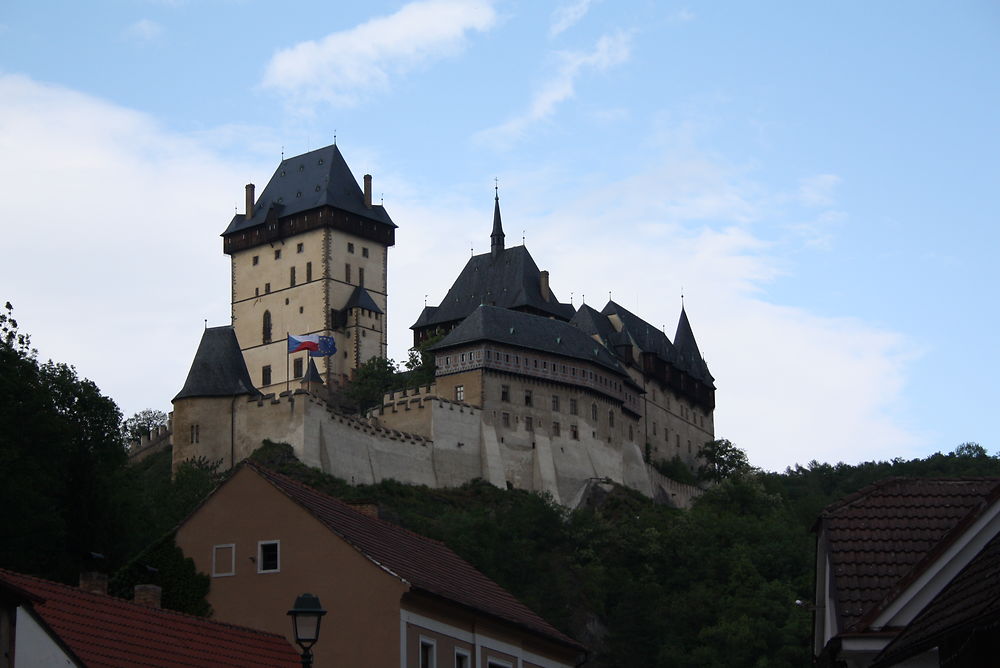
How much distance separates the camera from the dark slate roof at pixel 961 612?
1107 cm

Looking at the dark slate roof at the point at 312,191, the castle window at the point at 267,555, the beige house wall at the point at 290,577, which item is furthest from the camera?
the dark slate roof at the point at 312,191

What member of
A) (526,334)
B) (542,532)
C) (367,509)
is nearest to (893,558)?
(367,509)

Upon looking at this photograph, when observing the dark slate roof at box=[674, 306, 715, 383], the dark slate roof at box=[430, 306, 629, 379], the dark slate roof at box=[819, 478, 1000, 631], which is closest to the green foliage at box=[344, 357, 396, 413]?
the dark slate roof at box=[430, 306, 629, 379]

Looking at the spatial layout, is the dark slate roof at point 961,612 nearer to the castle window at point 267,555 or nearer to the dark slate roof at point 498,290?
the castle window at point 267,555

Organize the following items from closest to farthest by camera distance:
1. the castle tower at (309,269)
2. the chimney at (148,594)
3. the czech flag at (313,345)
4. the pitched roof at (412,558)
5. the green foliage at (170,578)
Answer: the chimney at (148,594) < the pitched roof at (412,558) < the green foliage at (170,578) < the czech flag at (313,345) < the castle tower at (309,269)

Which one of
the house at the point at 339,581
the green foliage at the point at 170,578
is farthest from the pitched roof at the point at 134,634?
the green foliage at the point at 170,578

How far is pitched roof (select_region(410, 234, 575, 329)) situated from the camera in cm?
10375

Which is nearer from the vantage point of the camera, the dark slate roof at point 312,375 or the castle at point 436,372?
the castle at point 436,372

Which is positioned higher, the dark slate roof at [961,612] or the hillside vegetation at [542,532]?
the hillside vegetation at [542,532]

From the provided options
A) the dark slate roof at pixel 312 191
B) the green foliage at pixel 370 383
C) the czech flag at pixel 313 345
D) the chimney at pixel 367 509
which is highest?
the dark slate roof at pixel 312 191

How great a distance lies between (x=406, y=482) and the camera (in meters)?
81.1

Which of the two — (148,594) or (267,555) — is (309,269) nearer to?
(267,555)

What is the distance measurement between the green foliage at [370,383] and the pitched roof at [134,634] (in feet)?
232

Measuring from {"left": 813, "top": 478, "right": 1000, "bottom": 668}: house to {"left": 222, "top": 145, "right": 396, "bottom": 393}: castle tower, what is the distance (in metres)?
83.0
